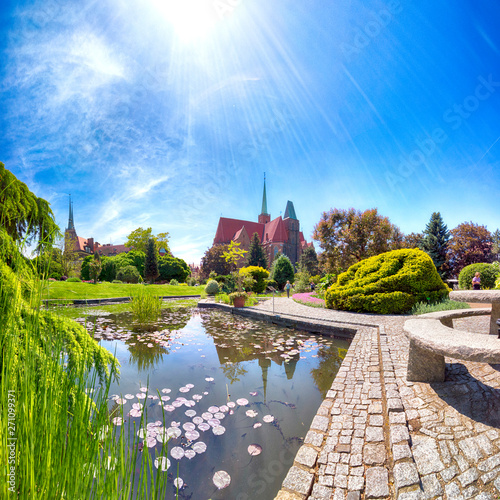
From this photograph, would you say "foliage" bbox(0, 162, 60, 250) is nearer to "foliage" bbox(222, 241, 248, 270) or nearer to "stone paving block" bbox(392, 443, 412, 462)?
"stone paving block" bbox(392, 443, 412, 462)

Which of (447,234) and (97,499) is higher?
(447,234)

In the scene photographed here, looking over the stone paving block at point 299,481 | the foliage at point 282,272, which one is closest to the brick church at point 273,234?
the foliage at point 282,272

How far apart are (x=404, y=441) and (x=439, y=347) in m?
0.79

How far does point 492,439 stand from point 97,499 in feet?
8.22

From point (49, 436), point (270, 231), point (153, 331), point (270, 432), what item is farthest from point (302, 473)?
point (270, 231)

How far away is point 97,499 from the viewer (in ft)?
3.03

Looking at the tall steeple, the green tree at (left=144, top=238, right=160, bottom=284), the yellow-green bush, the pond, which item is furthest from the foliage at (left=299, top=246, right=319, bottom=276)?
the pond

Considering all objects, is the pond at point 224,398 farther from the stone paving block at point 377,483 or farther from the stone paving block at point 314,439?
the stone paving block at point 377,483

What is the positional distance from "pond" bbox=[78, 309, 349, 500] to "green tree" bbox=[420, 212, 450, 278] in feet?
81.8

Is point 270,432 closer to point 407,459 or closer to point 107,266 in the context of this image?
point 407,459

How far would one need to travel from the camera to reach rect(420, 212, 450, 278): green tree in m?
25.4

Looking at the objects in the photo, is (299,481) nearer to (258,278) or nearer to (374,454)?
(374,454)

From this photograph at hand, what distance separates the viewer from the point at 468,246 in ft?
87.2

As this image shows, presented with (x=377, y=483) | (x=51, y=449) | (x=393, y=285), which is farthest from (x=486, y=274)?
(x=51, y=449)
